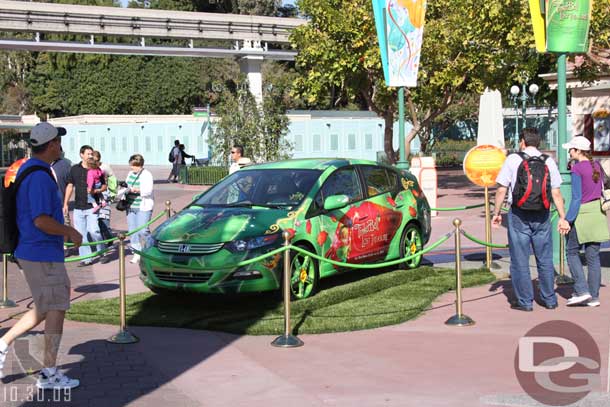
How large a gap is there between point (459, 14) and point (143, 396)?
2009 centimetres

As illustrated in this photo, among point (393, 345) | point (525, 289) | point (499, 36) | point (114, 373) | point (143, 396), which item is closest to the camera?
point (143, 396)

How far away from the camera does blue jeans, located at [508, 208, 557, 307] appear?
30.6ft

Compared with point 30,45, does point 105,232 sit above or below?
below

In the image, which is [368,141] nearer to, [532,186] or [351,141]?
[351,141]

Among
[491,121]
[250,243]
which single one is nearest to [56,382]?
[250,243]

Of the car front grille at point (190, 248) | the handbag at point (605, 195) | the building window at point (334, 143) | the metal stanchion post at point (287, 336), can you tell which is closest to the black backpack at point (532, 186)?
the handbag at point (605, 195)

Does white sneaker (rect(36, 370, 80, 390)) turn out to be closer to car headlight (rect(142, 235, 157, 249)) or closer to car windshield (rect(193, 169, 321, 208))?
car headlight (rect(142, 235, 157, 249))

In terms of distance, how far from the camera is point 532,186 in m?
9.09

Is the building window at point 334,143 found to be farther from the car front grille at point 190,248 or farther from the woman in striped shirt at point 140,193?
the car front grille at point 190,248

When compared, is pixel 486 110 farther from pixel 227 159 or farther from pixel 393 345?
pixel 393 345

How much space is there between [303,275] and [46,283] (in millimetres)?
→ 4038

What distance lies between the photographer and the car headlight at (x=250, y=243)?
A: 9375mm

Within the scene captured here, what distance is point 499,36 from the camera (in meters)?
22.3

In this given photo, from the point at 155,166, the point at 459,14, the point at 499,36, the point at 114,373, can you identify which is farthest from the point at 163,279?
the point at 155,166
